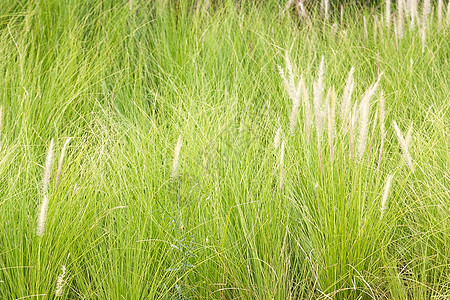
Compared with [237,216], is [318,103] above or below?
above

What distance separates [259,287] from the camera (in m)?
1.67

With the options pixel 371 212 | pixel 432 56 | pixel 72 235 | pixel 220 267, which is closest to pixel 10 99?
pixel 72 235

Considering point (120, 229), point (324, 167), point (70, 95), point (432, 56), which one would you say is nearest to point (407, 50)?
point (432, 56)

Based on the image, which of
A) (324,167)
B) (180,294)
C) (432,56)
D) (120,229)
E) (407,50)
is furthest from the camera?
(407,50)

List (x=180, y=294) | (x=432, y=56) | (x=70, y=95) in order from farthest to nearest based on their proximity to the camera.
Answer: (x=432, y=56) < (x=70, y=95) < (x=180, y=294)

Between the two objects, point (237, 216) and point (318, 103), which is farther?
point (237, 216)

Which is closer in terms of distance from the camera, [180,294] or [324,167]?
[180,294]

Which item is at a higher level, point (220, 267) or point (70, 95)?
point (70, 95)

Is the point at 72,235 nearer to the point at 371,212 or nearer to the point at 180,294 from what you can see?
the point at 180,294

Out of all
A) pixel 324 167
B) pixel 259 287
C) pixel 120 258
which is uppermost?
pixel 324 167

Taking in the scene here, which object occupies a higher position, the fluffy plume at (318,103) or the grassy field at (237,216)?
the fluffy plume at (318,103)

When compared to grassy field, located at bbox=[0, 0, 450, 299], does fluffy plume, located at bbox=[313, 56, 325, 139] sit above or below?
above

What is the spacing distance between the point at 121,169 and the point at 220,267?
576 millimetres

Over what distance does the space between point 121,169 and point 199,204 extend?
40 cm
